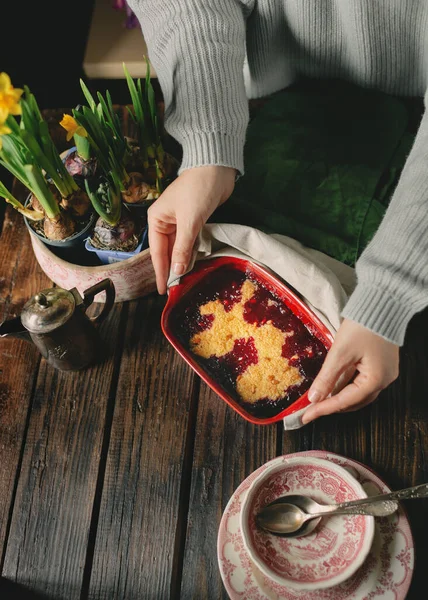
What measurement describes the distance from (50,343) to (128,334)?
0.19 metres

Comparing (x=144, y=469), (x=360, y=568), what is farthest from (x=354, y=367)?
(x=144, y=469)

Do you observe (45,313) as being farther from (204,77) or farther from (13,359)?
(204,77)

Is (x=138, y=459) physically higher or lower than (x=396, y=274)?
lower

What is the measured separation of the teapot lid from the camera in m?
0.91

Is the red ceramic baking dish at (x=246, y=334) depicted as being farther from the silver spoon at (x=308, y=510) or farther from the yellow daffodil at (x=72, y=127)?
the yellow daffodil at (x=72, y=127)

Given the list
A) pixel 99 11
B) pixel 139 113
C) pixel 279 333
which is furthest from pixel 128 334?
pixel 99 11

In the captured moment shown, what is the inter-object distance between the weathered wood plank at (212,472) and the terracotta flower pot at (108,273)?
25 cm

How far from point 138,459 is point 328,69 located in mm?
913

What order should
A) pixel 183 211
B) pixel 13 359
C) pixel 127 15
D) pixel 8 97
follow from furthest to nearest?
pixel 127 15
pixel 13 359
pixel 183 211
pixel 8 97

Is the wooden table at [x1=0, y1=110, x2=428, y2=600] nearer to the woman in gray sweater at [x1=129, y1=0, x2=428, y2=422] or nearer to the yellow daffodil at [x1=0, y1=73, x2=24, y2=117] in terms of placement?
the woman in gray sweater at [x1=129, y1=0, x2=428, y2=422]

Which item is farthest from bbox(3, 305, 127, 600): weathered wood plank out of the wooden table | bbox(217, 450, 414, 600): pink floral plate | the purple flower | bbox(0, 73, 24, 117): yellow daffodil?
the purple flower

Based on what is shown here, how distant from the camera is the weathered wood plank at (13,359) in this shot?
1.02 metres

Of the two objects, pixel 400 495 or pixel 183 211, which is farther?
pixel 183 211

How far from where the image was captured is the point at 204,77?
1.03 m
